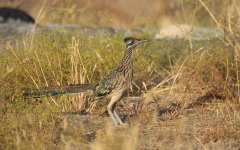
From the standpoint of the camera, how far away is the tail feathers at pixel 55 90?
31.1 feet

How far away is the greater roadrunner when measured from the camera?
9.26 meters

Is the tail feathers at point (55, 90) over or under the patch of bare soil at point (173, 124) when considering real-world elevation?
over

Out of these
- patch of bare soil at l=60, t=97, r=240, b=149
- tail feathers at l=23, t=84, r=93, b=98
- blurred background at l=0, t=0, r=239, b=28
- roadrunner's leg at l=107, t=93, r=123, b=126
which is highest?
blurred background at l=0, t=0, r=239, b=28

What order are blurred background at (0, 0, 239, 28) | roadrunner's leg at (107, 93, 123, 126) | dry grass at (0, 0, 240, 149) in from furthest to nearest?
blurred background at (0, 0, 239, 28)
roadrunner's leg at (107, 93, 123, 126)
dry grass at (0, 0, 240, 149)

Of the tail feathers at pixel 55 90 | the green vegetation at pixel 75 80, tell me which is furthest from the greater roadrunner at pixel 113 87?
the green vegetation at pixel 75 80

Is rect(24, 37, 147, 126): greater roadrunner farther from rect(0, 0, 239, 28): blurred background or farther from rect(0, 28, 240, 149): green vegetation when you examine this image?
rect(0, 0, 239, 28): blurred background

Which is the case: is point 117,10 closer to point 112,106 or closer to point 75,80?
point 75,80

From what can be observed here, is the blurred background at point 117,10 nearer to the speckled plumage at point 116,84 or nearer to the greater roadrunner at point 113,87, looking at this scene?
the greater roadrunner at point 113,87

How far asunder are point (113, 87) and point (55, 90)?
73 centimetres

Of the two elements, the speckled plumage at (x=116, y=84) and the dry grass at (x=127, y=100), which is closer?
the dry grass at (x=127, y=100)

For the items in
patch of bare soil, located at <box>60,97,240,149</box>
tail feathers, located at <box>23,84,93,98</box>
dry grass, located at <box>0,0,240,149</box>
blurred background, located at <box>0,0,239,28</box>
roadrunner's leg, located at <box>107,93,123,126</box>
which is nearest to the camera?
dry grass, located at <box>0,0,240,149</box>

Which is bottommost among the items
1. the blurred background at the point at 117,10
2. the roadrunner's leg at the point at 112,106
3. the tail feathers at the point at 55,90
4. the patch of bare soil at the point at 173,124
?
the patch of bare soil at the point at 173,124

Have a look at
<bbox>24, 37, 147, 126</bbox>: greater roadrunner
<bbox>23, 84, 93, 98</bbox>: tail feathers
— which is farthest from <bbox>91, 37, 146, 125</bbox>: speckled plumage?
<bbox>23, 84, 93, 98</bbox>: tail feathers

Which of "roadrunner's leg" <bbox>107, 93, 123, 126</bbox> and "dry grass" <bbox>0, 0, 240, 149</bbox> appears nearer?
"dry grass" <bbox>0, 0, 240, 149</bbox>
